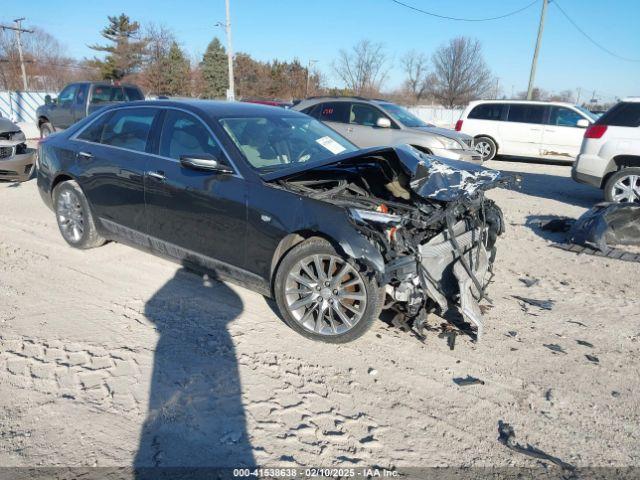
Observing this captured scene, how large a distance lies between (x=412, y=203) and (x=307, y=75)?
171 feet

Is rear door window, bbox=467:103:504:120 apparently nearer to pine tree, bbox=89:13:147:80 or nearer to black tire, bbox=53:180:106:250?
black tire, bbox=53:180:106:250

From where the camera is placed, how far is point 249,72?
173ft

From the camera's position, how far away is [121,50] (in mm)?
48469

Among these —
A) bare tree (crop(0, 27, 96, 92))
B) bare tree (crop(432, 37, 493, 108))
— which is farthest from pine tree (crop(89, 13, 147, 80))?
bare tree (crop(432, 37, 493, 108))

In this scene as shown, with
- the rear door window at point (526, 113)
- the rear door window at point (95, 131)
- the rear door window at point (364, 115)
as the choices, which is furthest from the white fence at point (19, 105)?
the rear door window at point (95, 131)

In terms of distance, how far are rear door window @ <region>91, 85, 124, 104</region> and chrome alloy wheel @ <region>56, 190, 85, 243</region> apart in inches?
402

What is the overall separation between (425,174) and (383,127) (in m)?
7.08

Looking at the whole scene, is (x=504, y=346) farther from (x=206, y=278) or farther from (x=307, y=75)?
(x=307, y=75)

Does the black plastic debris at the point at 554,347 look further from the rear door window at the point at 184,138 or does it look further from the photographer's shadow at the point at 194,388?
the rear door window at the point at 184,138

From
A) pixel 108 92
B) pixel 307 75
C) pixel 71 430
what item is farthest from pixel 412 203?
pixel 307 75

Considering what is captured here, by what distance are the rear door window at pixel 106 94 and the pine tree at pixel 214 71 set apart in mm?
36770

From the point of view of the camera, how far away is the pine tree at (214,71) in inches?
2007

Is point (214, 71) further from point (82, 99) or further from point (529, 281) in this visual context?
point (529, 281)

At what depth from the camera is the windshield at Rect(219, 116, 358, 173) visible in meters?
4.07
